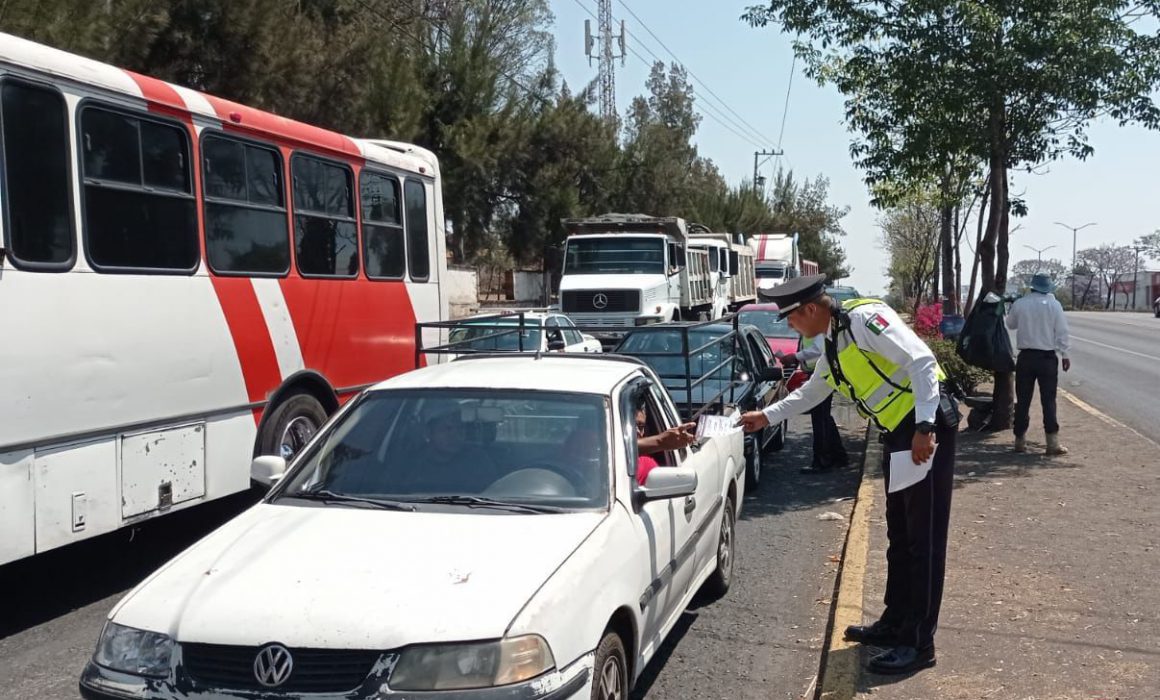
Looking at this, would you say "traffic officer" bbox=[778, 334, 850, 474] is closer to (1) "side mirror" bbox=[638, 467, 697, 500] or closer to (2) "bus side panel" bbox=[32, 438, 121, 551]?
(1) "side mirror" bbox=[638, 467, 697, 500]


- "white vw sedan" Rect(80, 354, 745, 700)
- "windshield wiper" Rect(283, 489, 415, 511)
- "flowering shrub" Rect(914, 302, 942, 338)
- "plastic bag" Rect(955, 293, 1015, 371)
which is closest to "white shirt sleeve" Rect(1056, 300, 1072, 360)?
"plastic bag" Rect(955, 293, 1015, 371)

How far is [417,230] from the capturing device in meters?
10.4

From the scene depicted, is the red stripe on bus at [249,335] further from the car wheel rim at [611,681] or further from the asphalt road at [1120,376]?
the asphalt road at [1120,376]

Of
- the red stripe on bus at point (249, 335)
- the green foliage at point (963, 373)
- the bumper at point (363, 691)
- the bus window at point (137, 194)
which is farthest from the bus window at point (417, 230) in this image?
the bumper at point (363, 691)

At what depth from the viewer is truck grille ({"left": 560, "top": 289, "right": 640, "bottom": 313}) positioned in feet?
76.2

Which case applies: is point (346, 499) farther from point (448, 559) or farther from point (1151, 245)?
point (1151, 245)

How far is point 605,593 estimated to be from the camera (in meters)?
3.94

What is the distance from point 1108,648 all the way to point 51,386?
5.62 m

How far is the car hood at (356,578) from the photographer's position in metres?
3.41

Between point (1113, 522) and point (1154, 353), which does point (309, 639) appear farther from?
point (1154, 353)

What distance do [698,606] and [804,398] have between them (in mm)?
1658

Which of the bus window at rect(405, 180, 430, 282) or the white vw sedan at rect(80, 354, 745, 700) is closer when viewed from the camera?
the white vw sedan at rect(80, 354, 745, 700)

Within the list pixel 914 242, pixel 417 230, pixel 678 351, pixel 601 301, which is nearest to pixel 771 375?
pixel 678 351

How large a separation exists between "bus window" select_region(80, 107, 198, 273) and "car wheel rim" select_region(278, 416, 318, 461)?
1506 millimetres
